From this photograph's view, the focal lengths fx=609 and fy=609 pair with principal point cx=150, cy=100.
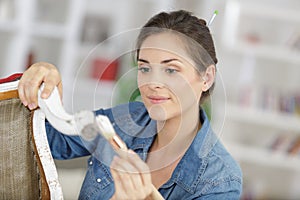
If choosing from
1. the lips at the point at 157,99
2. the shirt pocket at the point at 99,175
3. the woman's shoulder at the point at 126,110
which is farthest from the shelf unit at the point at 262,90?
the lips at the point at 157,99

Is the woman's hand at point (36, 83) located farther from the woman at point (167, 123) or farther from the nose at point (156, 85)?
the nose at point (156, 85)

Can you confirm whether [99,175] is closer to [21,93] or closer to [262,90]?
[21,93]

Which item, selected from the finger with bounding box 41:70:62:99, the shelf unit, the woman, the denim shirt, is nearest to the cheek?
the woman

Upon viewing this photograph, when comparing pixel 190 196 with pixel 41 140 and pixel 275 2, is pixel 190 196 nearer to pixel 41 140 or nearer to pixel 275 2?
pixel 41 140

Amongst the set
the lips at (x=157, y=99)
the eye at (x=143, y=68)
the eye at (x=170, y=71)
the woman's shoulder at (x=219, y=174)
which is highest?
the eye at (x=170, y=71)

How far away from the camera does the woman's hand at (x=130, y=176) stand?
1.02m

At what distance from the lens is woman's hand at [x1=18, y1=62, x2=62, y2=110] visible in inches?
46.6

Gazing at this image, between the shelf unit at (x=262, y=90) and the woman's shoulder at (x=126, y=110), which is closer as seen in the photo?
the woman's shoulder at (x=126, y=110)

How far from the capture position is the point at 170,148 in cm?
120

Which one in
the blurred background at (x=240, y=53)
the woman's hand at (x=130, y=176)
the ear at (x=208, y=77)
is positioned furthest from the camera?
the blurred background at (x=240, y=53)

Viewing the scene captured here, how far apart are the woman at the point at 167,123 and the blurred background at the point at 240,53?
2318 mm

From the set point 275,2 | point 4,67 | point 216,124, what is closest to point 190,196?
point 216,124

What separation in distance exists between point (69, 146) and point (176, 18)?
46 centimetres

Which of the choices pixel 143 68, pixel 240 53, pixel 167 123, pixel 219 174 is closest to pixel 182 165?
pixel 219 174
